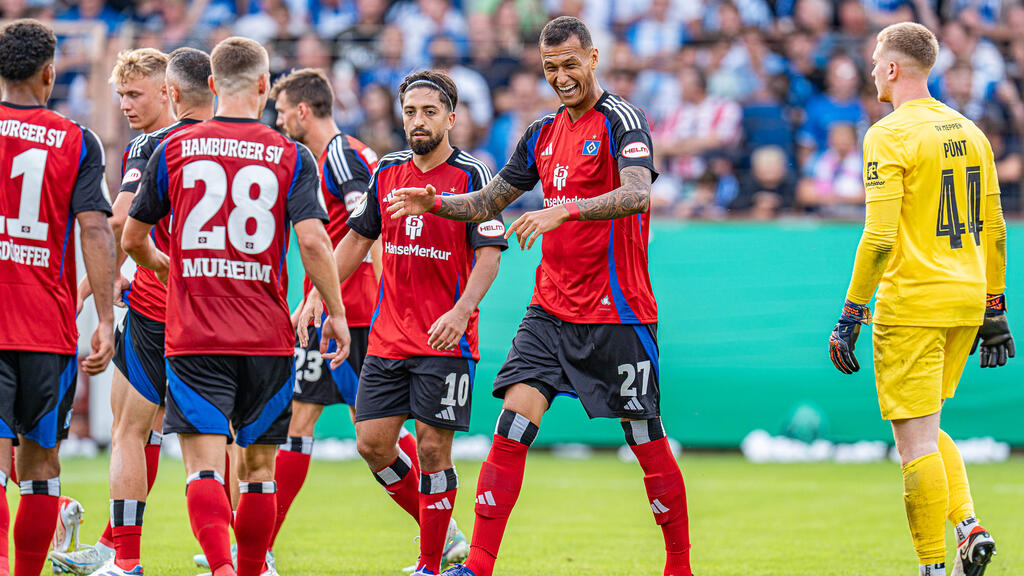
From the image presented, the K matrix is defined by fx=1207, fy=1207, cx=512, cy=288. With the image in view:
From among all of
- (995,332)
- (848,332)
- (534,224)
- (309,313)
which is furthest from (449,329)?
(995,332)

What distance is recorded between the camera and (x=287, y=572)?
713 cm

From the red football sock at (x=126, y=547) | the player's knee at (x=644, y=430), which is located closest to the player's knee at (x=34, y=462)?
the red football sock at (x=126, y=547)

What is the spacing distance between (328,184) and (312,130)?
1.56ft

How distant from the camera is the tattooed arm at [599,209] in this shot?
210 inches

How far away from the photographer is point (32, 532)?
19.0 feet

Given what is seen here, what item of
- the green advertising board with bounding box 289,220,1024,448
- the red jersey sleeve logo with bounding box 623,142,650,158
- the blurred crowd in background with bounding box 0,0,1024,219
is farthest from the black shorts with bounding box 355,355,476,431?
the blurred crowd in background with bounding box 0,0,1024,219

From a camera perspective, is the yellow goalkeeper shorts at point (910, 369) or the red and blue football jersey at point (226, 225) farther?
the yellow goalkeeper shorts at point (910, 369)

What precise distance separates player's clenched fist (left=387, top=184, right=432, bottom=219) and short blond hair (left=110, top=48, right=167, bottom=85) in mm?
1978

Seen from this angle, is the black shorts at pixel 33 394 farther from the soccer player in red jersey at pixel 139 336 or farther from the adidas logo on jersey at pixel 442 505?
the adidas logo on jersey at pixel 442 505

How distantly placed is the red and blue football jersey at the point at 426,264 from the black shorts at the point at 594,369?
59 centimetres

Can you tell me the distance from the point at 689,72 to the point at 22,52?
10765 mm

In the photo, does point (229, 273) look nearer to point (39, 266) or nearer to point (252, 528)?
point (39, 266)

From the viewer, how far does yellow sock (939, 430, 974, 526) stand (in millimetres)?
6168

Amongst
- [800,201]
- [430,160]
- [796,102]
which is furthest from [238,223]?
[796,102]
